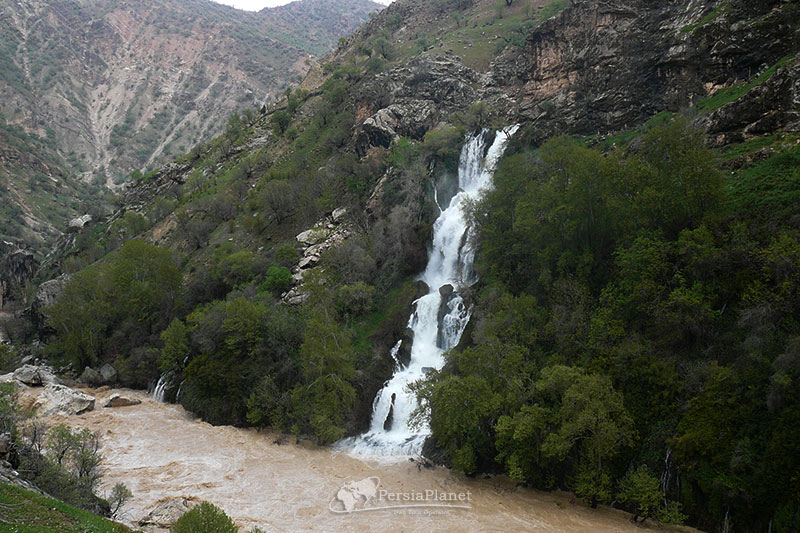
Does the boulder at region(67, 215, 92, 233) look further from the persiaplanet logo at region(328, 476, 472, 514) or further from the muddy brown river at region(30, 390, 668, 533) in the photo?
the persiaplanet logo at region(328, 476, 472, 514)

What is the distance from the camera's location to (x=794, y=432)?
16.6 m

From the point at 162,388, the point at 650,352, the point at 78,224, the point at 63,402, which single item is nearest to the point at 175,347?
the point at 162,388

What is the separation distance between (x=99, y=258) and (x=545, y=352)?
279 feet

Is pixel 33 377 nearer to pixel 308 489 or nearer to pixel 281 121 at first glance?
pixel 308 489

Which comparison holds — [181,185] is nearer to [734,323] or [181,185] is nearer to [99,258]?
[99,258]

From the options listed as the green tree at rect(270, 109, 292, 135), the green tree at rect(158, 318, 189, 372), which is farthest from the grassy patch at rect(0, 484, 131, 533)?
the green tree at rect(270, 109, 292, 135)

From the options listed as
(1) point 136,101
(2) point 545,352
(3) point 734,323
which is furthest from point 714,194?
(1) point 136,101

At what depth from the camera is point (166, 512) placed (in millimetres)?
22141

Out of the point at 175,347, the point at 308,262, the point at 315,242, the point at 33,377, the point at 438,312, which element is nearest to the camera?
the point at 438,312

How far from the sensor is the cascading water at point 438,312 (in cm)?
3212

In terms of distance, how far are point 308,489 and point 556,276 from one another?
→ 65.9ft

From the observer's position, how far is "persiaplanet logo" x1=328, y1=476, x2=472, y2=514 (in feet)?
78.2

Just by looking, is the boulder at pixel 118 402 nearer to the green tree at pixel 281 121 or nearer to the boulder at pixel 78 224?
the green tree at pixel 281 121

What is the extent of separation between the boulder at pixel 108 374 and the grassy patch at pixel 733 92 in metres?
60.3
